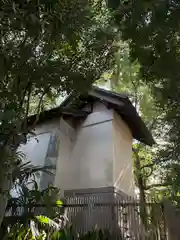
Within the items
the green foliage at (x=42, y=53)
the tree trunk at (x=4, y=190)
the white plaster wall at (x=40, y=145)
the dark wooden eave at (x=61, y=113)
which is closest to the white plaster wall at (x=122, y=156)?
the dark wooden eave at (x=61, y=113)

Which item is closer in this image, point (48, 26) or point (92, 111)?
point (48, 26)

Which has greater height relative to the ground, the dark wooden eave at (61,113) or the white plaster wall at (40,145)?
the dark wooden eave at (61,113)

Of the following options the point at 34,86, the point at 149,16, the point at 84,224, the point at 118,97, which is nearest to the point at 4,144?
the point at 34,86

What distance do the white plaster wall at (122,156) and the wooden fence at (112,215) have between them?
4.92 ft

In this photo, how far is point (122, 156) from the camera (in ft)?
34.0

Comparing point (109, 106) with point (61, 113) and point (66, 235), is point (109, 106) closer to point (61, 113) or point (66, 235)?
point (61, 113)

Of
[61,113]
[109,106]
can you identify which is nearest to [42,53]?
[61,113]

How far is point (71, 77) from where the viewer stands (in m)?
6.33

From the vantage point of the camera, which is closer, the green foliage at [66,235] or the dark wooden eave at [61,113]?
the green foliage at [66,235]

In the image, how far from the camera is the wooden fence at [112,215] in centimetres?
623

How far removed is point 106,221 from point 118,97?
4407mm

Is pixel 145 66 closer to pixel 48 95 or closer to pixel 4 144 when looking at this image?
pixel 48 95

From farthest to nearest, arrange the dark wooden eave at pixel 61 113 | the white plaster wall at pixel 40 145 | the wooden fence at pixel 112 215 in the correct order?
1. the dark wooden eave at pixel 61 113
2. the white plaster wall at pixel 40 145
3. the wooden fence at pixel 112 215

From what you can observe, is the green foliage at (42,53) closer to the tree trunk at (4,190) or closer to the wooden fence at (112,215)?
the tree trunk at (4,190)
